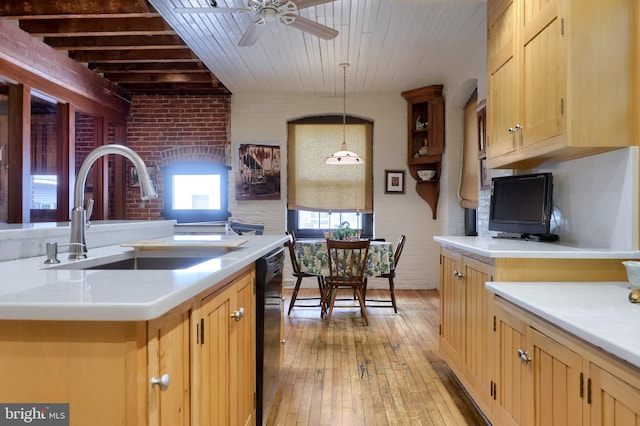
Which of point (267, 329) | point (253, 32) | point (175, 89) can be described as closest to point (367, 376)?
point (267, 329)

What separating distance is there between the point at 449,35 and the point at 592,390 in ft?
11.3

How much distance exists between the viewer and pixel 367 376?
2637mm

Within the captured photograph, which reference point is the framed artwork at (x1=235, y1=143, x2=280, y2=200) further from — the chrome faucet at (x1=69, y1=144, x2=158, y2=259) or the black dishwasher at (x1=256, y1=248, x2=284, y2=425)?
the chrome faucet at (x1=69, y1=144, x2=158, y2=259)

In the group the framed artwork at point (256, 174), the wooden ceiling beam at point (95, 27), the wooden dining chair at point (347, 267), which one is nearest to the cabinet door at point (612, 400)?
the wooden dining chair at point (347, 267)

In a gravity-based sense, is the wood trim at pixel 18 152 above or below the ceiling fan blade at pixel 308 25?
below

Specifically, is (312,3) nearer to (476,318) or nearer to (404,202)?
(476,318)

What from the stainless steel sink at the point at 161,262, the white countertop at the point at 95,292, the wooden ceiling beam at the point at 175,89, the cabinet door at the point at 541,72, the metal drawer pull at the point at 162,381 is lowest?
the metal drawer pull at the point at 162,381

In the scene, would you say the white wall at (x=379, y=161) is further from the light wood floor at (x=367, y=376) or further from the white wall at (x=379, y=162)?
the light wood floor at (x=367, y=376)

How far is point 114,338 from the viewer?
759 millimetres

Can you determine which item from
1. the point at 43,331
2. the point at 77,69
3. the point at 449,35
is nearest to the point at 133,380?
the point at 43,331

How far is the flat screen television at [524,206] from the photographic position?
228cm

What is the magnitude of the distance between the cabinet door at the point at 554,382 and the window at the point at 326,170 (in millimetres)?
4261

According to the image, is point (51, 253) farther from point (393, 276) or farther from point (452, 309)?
point (393, 276)

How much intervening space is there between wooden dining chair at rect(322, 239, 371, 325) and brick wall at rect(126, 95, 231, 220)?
→ 2512 mm
